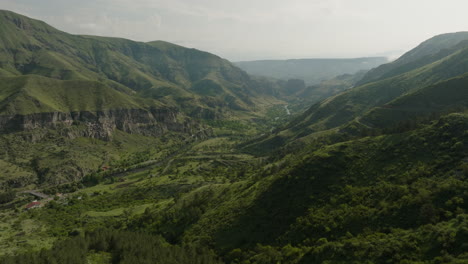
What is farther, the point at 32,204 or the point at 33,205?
the point at 32,204

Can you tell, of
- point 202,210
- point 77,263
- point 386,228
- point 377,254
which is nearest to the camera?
point 377,254

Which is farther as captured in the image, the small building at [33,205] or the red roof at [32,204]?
the red roof at [32,204]

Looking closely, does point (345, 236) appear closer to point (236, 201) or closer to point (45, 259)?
point (236, 201)

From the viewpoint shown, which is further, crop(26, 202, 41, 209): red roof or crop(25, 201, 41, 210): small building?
crop(26, 202, 41, 209): red roof

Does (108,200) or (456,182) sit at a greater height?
(456,182)

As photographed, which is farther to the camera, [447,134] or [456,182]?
[447,134]

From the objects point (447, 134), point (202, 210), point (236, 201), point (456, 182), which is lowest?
point (202, 210)

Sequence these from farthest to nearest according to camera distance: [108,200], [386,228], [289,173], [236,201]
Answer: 1. [108,200]
2. [236,201]
3. [289,173]
4. [386,228]

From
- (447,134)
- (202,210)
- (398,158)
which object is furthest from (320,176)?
(202,210)

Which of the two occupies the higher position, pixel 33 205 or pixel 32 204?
pixel 32 204
